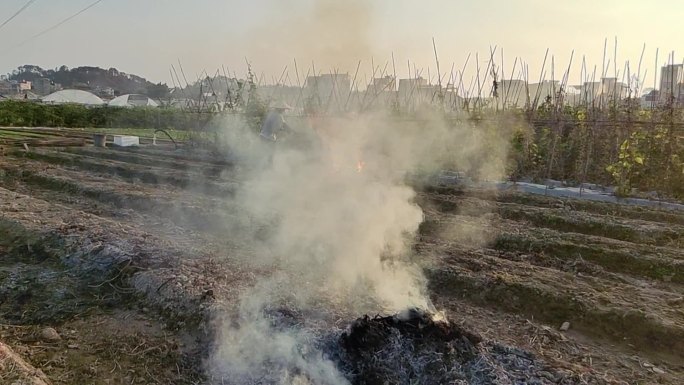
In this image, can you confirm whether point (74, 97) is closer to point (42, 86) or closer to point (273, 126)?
point (42, 86)

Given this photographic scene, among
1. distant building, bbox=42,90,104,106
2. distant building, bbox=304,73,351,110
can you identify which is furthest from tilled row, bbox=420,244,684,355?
distant building, bbox=42,90,104,106

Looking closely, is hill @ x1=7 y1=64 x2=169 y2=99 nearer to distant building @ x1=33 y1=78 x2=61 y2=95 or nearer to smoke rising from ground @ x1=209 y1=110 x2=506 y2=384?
distant building @ x1=33 y1=78 x2=61 y2=95

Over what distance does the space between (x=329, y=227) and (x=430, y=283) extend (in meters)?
2.23

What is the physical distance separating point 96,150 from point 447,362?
1976 centimetres

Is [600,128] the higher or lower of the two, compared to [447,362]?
higher

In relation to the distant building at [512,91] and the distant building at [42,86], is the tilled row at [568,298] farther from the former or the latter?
the distant building at [42,86]

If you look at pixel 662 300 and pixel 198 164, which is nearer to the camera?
pixel 662 300

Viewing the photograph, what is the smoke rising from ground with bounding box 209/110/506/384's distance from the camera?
15.2ft

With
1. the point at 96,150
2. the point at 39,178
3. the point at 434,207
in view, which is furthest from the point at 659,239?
the point at 96,150

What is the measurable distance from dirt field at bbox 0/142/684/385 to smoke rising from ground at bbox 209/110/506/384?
0.41m

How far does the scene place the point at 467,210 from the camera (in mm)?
10570

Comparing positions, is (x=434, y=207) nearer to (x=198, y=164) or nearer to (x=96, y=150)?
(x=198, y=164)

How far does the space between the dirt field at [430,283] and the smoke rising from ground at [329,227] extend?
414 mm

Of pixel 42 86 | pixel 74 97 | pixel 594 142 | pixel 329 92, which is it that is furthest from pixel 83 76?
pixel 594 142
